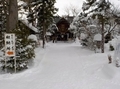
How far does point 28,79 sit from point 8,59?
194cm

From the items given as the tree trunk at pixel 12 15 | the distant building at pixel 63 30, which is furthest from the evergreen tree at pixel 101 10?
the distant building at pixel 63 30

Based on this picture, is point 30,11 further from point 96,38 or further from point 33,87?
point 33,87

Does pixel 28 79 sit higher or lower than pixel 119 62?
lower

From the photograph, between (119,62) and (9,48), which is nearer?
(119,62)

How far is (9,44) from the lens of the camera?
8.74m

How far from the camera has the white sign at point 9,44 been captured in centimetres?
868

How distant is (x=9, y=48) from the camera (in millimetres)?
8734

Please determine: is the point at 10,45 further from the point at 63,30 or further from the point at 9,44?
the point at 63,30

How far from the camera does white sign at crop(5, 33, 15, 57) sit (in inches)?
342

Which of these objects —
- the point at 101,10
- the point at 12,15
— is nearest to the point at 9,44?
the point at 12,15

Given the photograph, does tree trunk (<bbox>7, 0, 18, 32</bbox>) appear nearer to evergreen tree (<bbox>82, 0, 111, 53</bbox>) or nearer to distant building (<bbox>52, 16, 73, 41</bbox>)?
evergreen tree (<bbox>82, 0, 111, 53</bbox>)

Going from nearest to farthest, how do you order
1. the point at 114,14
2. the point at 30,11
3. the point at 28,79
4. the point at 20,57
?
the point at 28,79 < the point at 20,57 < the point at 114,14 < the point at 30,11

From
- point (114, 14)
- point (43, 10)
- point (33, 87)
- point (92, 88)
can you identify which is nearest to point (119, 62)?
point (92, 88)

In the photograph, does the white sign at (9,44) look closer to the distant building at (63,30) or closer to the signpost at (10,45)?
the signpost at (10,45)
